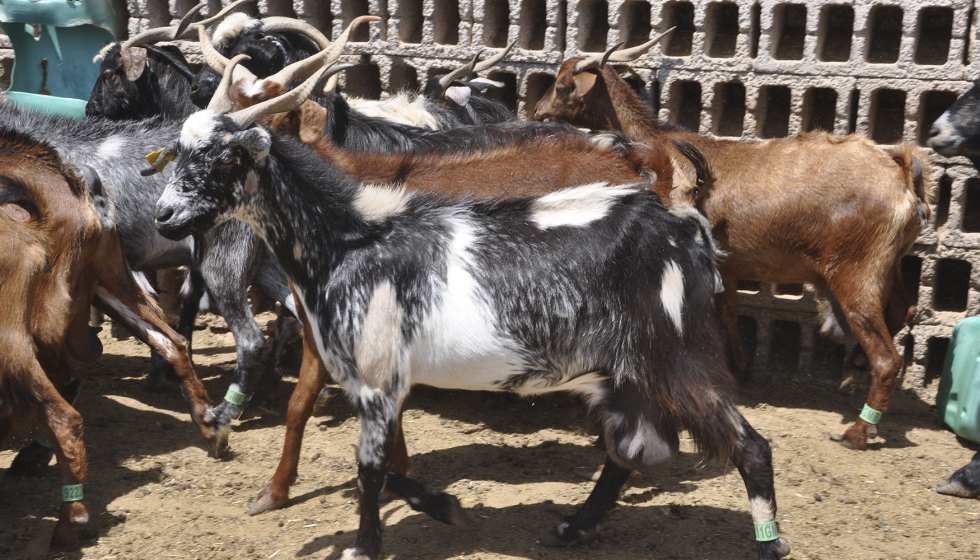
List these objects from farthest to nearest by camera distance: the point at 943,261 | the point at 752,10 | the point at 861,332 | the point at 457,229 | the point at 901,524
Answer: the point at 943,261, the point at 752,10, the point at 861,332, the point at 901,524, the point at 457,229

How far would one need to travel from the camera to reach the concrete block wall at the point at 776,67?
6.09 metres

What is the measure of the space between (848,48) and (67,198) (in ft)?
16.1

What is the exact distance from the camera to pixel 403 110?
6.75m

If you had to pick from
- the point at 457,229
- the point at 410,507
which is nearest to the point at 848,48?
the point at 457,229

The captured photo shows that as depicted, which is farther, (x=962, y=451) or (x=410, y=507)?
(x=962, y=451)

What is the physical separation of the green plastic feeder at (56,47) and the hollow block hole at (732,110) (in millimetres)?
4585

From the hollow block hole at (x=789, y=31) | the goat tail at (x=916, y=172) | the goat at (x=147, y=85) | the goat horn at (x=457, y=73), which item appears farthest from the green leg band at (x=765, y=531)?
the goat at (x=147, y=85)

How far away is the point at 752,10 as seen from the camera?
20.7ft

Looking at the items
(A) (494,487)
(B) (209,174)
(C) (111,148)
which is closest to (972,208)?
(A) (494,487)

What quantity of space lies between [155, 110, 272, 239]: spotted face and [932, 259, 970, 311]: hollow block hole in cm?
472

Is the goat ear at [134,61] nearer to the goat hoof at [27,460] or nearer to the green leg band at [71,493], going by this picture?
the goat hoof at [27,460]

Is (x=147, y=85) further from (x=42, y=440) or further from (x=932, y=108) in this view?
(x=932, y=108)

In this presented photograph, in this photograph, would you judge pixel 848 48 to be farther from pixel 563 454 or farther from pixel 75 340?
pixel 75 340

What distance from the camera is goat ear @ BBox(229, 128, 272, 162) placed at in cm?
402
